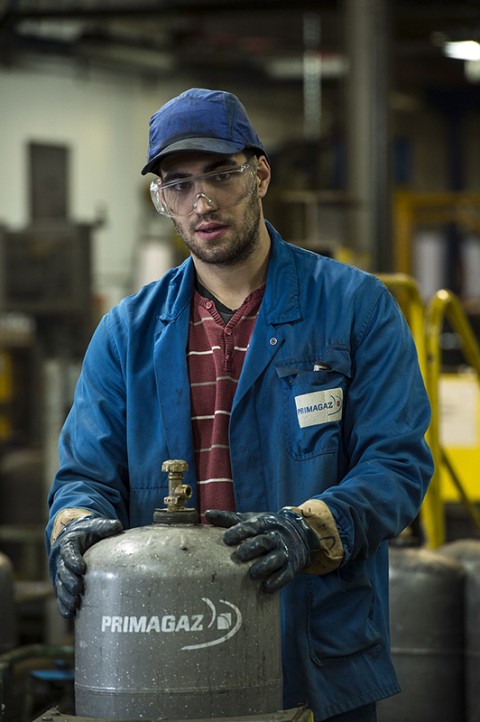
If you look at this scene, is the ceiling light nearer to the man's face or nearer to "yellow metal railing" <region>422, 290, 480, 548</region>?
"yellow metal railing" <region>422, 290, 480, 548</region>

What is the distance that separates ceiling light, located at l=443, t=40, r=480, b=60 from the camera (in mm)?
10523

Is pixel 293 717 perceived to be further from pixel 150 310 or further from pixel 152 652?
pixel 150 310

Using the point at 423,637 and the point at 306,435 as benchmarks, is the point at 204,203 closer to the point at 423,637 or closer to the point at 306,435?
the point at 306,435

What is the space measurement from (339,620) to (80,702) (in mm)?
474

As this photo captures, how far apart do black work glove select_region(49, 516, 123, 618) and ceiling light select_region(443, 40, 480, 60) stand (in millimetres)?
9260

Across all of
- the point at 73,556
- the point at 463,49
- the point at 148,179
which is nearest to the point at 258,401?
the point at 73,556

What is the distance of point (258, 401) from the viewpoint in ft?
6.82

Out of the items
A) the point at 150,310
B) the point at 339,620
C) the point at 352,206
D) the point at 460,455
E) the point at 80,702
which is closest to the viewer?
the point at 80,702

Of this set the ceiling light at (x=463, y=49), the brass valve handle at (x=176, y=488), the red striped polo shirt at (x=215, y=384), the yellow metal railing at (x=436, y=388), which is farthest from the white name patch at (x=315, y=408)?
the ceiling light at (x=463, y=49)

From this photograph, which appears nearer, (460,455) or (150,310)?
(150,310)

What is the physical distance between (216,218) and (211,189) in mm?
49

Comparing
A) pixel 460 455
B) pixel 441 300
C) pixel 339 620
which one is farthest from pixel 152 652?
pixel 460 455

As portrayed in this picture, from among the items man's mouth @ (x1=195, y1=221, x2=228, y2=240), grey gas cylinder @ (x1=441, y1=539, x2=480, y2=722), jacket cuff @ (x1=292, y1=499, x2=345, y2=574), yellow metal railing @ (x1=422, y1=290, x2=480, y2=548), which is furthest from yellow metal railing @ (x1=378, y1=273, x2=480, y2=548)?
jacket cuff @ (x1=292, y1=499, x2=345, y2=574)

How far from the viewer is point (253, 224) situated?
2.14 m
